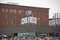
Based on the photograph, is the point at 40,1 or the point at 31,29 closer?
the point at 31,29

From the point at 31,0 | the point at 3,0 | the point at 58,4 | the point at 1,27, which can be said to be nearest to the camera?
the point at 1,27

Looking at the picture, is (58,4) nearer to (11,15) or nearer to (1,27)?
(11,15)

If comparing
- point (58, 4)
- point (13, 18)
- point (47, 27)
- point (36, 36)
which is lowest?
point (36, 36)

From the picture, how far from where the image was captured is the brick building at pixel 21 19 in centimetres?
203

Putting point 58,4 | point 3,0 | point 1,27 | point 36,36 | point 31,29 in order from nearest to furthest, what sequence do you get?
point 1,27, point 31,29, point 36,36, point 3,0, point 58,4

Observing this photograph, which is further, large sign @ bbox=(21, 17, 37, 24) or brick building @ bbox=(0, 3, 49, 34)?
large sign @ bbox=(21, 17, 37, 24)

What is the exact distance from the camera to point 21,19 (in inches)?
86.5

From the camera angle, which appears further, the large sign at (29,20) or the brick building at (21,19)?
the large sign at (29,20)

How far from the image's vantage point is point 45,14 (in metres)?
2.44

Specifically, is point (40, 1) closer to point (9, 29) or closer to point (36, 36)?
point (36, 36)

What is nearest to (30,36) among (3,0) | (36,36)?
(36,36)

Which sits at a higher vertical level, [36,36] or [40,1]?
[40,1]

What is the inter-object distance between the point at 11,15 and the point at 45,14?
66 centimetres

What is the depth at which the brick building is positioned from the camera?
2.03 metres
